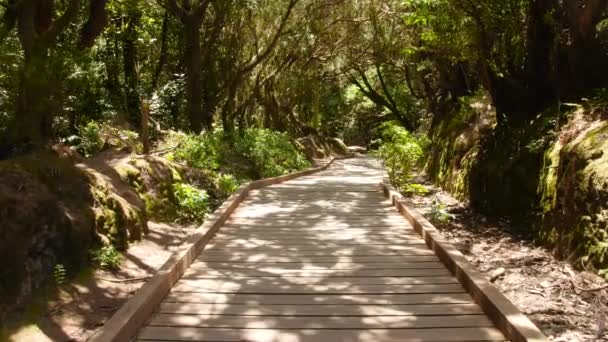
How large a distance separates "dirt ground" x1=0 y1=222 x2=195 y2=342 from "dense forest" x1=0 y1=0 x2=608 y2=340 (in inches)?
6.5

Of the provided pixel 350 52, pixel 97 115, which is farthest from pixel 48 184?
pixel 350 52

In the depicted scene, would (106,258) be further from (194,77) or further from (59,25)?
(194,77)

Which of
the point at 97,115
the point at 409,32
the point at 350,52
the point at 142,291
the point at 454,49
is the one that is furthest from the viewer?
the point at 350,52

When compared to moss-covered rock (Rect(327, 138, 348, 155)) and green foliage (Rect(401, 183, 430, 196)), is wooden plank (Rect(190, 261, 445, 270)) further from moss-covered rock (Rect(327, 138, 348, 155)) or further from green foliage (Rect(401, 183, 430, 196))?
moss-covered rock (Rect(327, 138, 348, 155))

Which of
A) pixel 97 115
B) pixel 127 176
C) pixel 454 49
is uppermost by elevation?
pixel 454 49

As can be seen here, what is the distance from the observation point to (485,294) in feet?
14.0

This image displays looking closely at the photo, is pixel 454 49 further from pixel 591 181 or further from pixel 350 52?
pixel 350 52

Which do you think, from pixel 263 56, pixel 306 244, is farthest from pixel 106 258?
pixel 263 56

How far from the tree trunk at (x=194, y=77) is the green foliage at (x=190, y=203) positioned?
8.33m

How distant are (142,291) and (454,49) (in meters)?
7.49

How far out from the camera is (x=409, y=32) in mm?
19656

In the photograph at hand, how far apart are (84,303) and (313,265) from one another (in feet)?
7.39

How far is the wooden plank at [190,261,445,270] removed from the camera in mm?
5633

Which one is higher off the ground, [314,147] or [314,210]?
[314,147]
